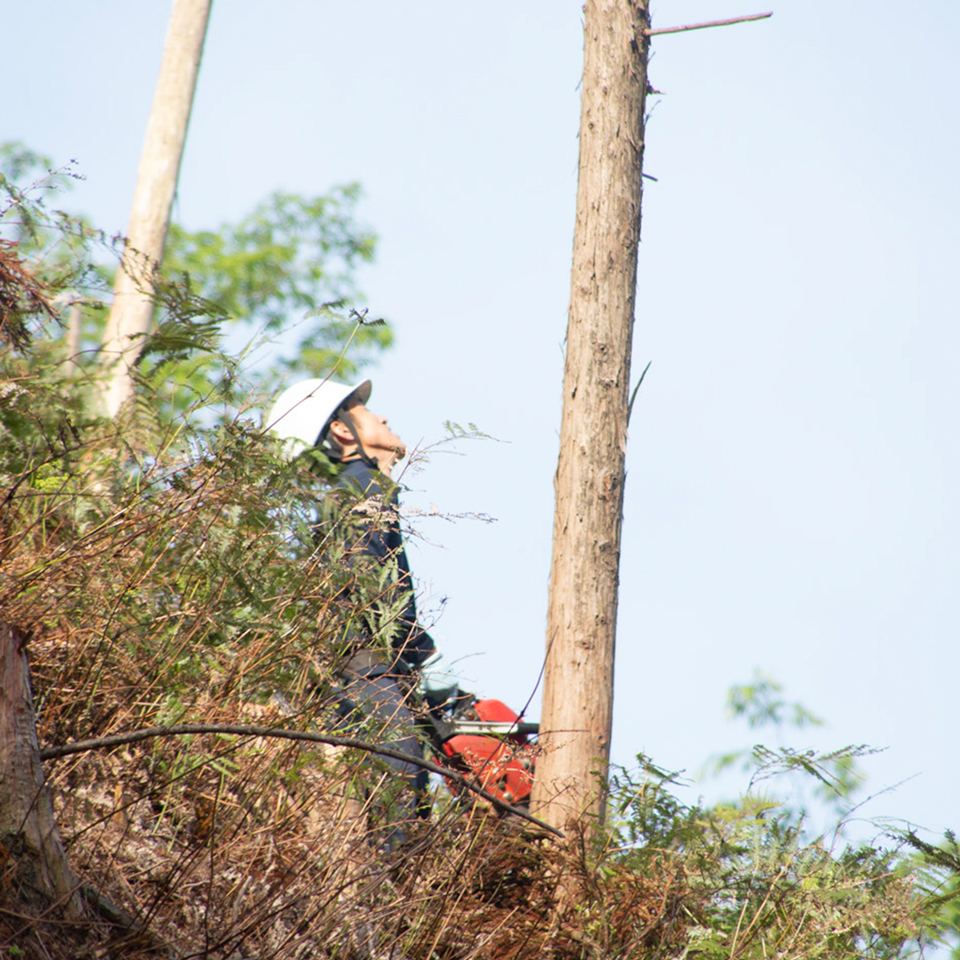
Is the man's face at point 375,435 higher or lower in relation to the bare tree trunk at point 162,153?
lower

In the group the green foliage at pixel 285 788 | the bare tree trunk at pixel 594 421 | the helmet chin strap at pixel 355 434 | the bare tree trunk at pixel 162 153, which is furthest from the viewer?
the bare tree trunk at pixel 162 153

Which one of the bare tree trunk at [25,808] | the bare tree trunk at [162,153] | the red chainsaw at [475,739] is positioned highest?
the bare tree trunk at [162,153]

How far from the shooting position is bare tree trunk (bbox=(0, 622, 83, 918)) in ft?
9.21

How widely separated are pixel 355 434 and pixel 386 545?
1.25 meters

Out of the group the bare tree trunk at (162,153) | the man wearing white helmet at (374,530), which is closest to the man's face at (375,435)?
the man wearing white helmet at (374,530)

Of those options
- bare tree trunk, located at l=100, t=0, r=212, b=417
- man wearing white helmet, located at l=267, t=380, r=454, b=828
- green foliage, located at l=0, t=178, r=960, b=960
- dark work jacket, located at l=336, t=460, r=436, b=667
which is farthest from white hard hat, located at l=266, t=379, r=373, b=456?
bare tree trunk, located at l=100, t=0, r=212, b=417

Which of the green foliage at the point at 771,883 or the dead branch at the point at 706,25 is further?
the dead branch at the point at 706,25

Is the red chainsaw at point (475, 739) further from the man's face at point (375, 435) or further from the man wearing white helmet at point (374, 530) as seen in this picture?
the man's face at point (375, 435)

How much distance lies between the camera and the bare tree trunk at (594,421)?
4695 millimetres

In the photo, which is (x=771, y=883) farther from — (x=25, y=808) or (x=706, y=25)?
(x=706, y=25)

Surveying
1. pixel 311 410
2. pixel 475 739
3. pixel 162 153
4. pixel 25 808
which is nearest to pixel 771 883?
pixel 475 739

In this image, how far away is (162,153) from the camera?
10.1 m

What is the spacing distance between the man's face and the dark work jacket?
2.09 feet

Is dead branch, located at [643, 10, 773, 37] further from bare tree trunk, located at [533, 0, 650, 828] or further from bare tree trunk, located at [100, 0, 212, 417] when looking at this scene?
bare tree trunk, located at [100, 0, 212, 417]
